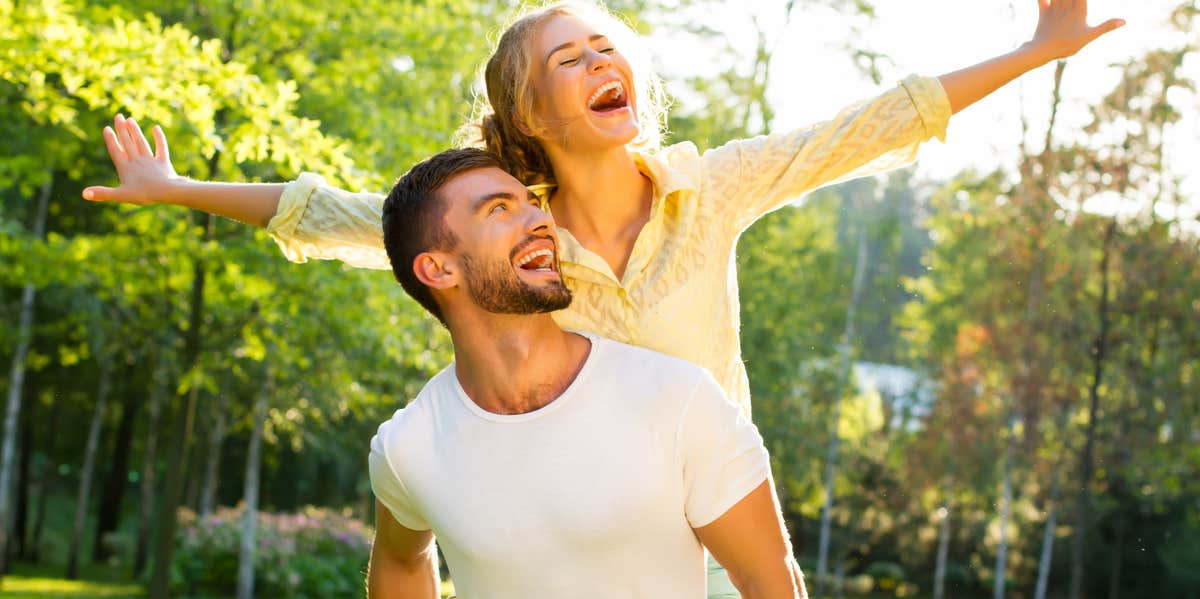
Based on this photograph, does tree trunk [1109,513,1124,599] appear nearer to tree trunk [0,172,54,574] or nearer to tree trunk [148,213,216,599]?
tree trunk [148,213,216,599]

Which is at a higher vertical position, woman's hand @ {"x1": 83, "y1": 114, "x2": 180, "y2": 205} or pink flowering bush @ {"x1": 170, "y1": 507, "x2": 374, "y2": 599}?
woman's hand @ {"x1": 83, "y1": 114, "x2": 180, "y2": 205}

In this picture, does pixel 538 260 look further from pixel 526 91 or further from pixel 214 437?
pixel 214 437

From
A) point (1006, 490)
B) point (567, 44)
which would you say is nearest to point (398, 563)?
point (567, 44)

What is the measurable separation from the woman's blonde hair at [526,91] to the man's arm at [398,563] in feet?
2.99

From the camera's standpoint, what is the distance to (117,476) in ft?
93.2

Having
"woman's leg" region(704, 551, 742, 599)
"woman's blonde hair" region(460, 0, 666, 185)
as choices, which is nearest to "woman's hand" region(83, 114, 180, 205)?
"woman's blonde hair" region(460, 0, 666, 185)

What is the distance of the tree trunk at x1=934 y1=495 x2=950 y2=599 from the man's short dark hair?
1106 inches

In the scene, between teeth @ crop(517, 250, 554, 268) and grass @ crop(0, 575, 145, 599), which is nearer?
teeth @ crop(517, 250, 554, 268)

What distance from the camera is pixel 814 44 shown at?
18.5 meters

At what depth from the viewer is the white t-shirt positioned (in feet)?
7.95

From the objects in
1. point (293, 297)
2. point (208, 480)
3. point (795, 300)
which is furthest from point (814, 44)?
point (208, 480)

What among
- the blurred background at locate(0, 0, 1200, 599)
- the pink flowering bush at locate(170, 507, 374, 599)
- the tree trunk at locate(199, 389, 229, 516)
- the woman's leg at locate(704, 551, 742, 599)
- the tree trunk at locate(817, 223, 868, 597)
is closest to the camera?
the woman's leg at locate(704, 551, 742, 599)

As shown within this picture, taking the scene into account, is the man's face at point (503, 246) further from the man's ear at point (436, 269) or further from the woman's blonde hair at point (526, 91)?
the woman's blonde hair at point (526, 91)

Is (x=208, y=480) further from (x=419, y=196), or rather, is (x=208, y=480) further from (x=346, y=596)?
(x=419, y=196)
